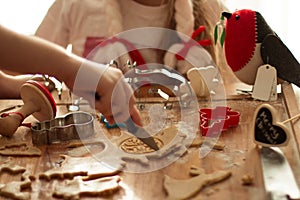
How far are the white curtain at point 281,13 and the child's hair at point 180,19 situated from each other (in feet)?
1.14

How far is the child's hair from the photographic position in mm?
1186

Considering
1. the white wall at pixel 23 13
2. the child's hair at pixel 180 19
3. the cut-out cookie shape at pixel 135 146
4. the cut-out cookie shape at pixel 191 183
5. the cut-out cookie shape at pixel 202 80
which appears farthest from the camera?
the white wall at pixel 23 13

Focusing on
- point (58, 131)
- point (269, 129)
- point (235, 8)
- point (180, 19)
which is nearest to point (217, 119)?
point (269, 129)

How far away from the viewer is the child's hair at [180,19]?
1186mm

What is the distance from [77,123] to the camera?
0.85 m

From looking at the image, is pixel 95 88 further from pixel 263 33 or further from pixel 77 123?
pixel 263 33

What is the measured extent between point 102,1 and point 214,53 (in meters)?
0.27

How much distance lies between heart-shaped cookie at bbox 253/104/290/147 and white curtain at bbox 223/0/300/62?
33.2 inches

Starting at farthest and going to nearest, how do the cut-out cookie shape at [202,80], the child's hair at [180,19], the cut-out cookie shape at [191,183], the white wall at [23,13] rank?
1. the white wall at [23,13]
2. the child's hair at [180,19]
3. the cut-out cookie shape at [202,80]
4. the cut-out cookie shape at [191,183]

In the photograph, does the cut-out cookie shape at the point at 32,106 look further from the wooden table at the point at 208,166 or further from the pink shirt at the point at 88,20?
the pink shirt at the point at 88,20

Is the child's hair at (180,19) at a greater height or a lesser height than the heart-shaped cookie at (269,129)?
greater

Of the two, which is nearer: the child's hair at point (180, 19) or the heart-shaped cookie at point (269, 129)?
the heart-shaped cookie at point (269, 129)

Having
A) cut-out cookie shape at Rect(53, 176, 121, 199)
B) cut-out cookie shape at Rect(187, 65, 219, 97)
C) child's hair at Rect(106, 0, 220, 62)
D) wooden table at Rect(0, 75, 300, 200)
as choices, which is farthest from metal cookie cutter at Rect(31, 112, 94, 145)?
child's hair at Rect(106, 0, 220, 62)

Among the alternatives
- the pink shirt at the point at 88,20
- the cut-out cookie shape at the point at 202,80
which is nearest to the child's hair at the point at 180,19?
the pink shirt at the point at 88,20
